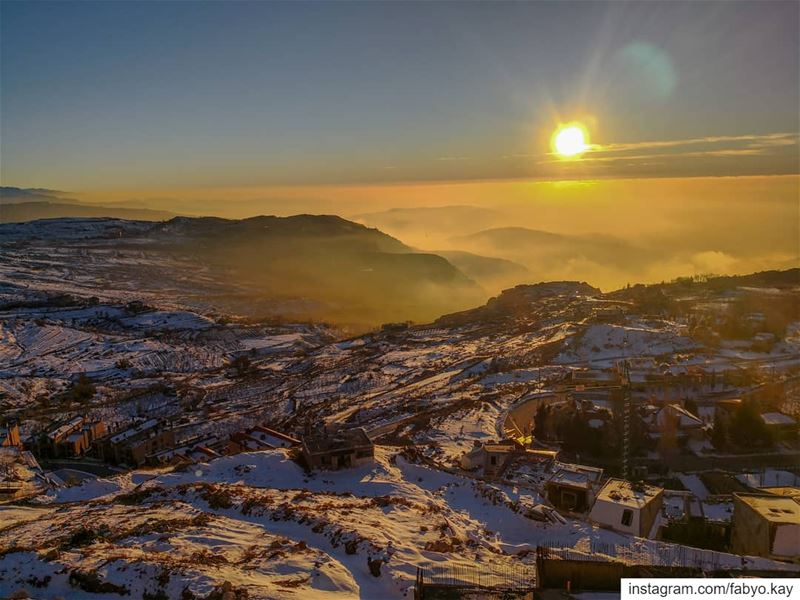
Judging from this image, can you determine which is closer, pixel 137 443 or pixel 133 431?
pixel 137 443

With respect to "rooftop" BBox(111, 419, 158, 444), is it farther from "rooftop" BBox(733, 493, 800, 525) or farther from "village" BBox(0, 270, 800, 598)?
"rooftop" BBox(733, 493, 800, 525)

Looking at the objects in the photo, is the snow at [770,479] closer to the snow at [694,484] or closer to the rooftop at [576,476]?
the snow at [694,484]

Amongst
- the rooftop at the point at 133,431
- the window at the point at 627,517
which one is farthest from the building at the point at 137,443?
the window at the point at 627,517

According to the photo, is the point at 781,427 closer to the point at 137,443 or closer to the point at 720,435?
the point at 720,435

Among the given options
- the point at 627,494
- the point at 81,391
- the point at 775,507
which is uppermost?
the point at 775,507

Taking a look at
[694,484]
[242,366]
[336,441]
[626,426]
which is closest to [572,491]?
[336,441]

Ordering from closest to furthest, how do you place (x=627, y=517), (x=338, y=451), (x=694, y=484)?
1. (x=627, y=517)
2. (x=338, y=451)
3. (x=694, y=484)

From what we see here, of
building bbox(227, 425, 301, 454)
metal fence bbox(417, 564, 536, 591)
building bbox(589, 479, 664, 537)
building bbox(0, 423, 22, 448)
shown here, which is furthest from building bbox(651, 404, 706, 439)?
building bbox(0, 423, 22, 448)
